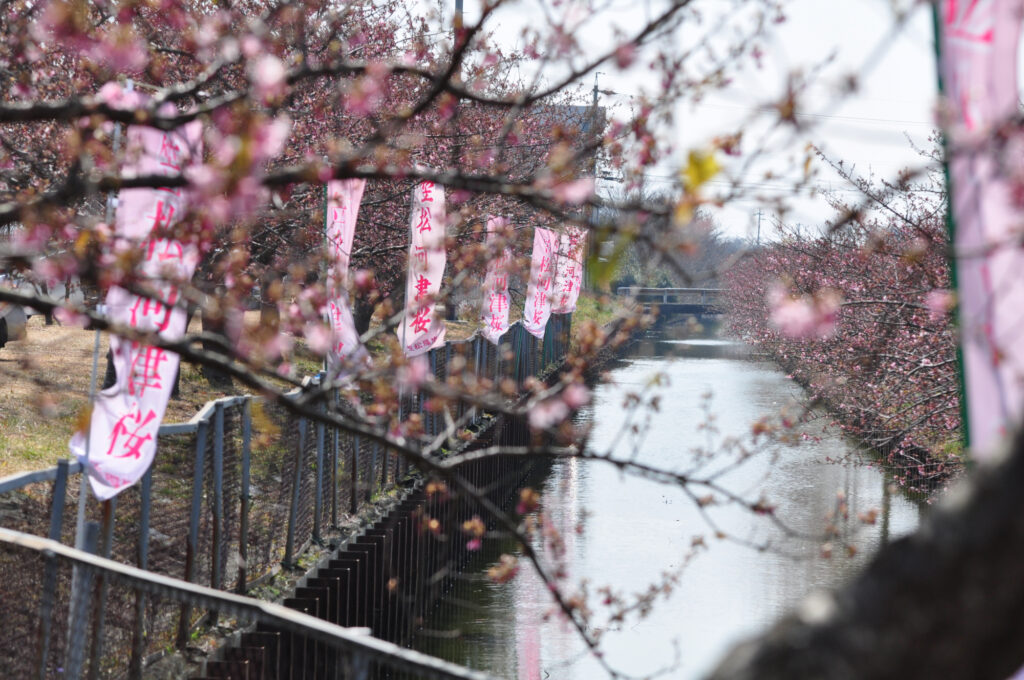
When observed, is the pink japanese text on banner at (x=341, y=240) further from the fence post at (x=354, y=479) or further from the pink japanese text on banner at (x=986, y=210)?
the pink japanese text on banner at (x=986, y=210)

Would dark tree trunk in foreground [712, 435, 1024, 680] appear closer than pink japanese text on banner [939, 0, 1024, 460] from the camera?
Yes

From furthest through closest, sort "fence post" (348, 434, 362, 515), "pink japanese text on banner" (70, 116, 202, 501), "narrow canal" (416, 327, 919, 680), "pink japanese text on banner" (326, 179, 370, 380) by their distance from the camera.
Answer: "fence post" (348, 434, 362, 515), "narrow canal" (416, 327, 919, 680), "pink japanese text on banner" (326, 179, 370, 380), "pink japanese text on banner" (70, 116, 202, 501)

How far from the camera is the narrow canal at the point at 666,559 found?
34.0ft

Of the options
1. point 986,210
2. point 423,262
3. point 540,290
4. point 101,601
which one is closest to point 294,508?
point 423,262

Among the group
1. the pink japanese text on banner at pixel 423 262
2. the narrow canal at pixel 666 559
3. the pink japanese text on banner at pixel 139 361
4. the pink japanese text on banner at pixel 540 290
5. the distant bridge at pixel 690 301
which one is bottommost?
the narrow canal at pixel 666 559

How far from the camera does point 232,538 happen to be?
9633 mm

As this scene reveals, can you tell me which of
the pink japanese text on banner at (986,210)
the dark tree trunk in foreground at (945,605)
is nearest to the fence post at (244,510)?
the pink japanese text on banner at (986,210)

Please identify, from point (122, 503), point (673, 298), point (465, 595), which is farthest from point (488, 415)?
point (673, 298)

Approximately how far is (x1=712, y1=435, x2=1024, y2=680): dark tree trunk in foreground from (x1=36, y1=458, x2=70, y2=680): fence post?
12.4 ft

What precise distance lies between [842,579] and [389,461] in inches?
214

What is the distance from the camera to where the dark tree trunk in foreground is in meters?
2.00

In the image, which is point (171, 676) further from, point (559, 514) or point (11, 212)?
point (559, 514)

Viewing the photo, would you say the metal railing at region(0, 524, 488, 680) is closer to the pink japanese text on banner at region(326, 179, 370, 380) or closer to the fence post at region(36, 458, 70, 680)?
the fence post at region(36, 458, 70, 680)

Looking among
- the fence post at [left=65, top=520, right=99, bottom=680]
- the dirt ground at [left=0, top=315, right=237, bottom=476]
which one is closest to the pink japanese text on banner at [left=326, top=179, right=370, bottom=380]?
the dirt ground at [left=0, top=315, right=237, bottom=476]
